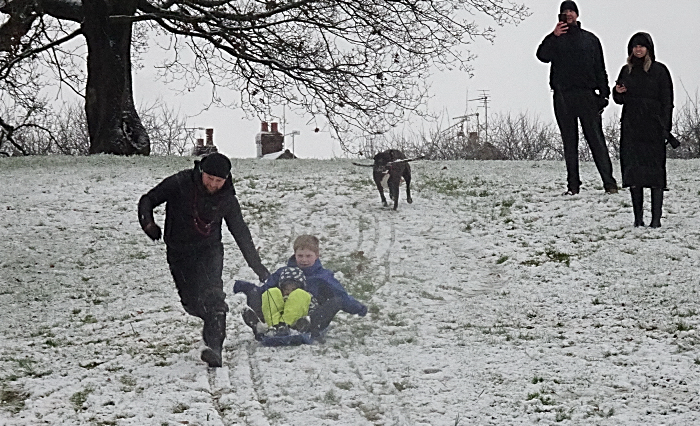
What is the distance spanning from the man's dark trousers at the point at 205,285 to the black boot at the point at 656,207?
5.78 m

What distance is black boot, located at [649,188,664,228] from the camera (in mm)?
9569

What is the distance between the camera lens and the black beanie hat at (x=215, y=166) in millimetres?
5926

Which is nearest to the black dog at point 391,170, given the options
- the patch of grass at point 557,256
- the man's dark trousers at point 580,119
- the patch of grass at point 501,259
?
the man's dark trousers at point 580,119

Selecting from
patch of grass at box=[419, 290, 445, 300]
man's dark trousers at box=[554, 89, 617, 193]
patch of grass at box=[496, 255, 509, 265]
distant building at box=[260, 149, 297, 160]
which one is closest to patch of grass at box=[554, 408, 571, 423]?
patch of grass at box=[419, 290, 445, 300]

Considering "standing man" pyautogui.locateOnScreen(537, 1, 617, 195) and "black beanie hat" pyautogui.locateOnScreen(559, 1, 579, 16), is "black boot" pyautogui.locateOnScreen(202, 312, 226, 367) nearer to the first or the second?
"standing man" pyautogui.locateOnScreen(537, 1, 617, 195)

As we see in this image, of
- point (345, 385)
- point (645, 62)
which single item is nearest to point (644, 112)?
point (645, 62)

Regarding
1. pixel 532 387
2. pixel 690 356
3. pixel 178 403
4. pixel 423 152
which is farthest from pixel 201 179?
pixel 423 152

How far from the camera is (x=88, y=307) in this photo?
823 cm

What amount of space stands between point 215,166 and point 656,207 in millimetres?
6048

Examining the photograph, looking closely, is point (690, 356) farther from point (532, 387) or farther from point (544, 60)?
point (544, 60)

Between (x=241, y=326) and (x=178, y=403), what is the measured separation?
2.03 m

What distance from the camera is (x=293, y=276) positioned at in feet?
22.3

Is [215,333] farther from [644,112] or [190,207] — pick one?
[644,112]

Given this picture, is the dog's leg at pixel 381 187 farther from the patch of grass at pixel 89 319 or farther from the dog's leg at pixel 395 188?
the patch of grass at pixel 89 319
